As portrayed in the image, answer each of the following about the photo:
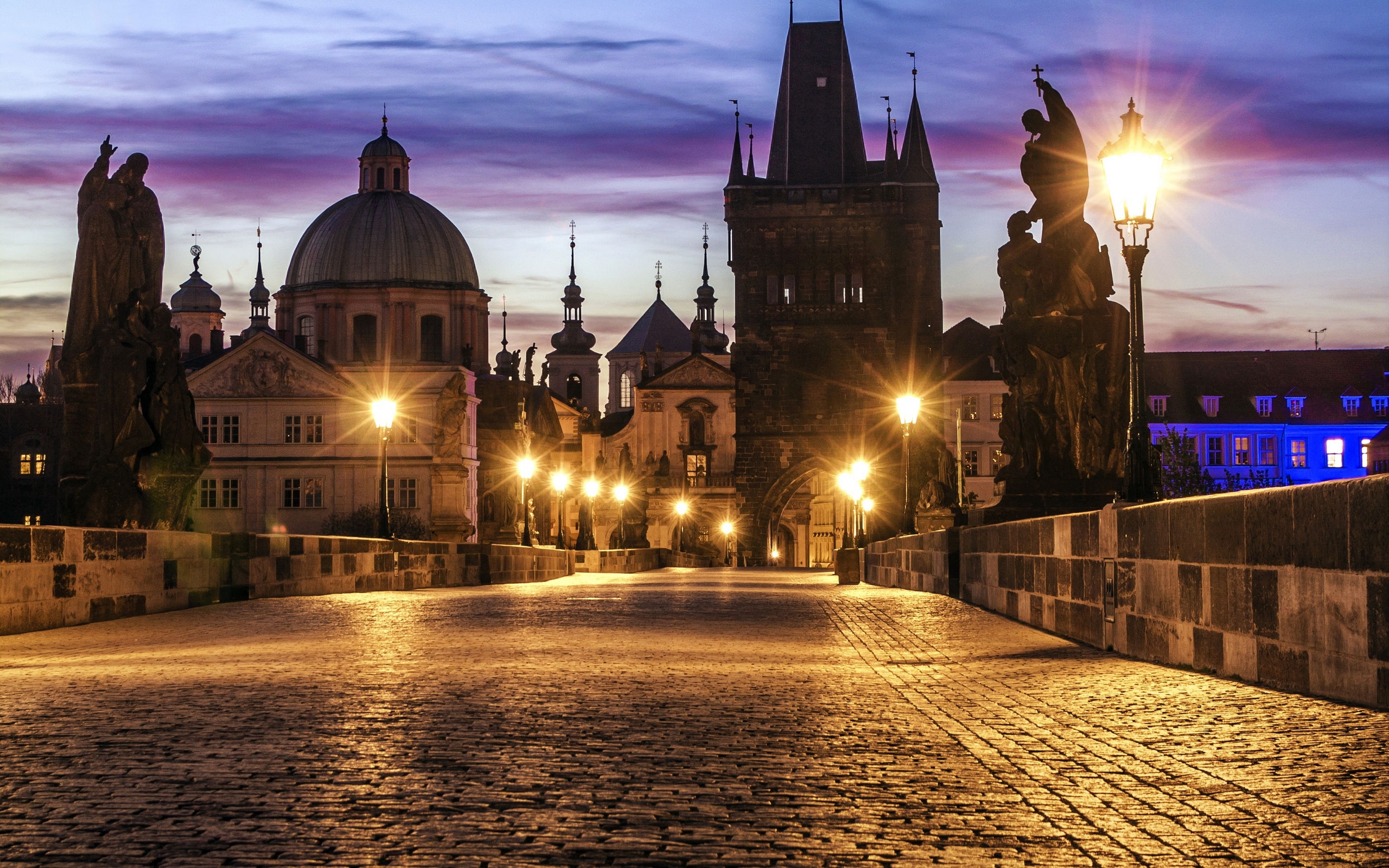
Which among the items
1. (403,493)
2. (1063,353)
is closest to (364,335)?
(403,493)

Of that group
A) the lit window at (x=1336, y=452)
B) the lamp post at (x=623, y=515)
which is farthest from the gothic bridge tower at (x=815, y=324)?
the lamp post at (x=623, y=515)

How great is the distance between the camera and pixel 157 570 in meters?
14.2

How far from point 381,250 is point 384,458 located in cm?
7799

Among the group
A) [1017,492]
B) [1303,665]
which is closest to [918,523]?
[1017,492]

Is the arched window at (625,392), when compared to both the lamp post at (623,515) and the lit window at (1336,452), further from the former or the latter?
the lamp post at (623,515)

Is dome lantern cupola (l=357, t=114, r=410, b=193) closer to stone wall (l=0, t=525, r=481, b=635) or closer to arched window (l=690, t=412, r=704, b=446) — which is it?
arched window (l=690, t=412, r=704, b=446)

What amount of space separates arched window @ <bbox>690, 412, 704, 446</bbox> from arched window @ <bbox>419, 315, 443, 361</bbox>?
17.1 meters

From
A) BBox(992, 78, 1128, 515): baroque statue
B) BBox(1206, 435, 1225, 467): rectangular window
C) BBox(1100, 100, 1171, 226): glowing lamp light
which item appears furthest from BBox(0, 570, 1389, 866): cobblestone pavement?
BBox(1206, 435, 1225, 467): rectangular window

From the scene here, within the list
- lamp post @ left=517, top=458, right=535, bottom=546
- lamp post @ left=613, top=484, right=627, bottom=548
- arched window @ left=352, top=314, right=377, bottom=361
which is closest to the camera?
lamp post @ left=517, top=458, right=535, bottom=546

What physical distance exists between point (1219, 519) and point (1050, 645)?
10.5ft

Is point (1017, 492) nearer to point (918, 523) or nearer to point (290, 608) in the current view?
point (290, 608)

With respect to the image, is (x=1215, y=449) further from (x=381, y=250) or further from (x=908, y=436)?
(x=908, y=436)

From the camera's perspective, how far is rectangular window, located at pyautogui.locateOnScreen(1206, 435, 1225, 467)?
91438 mm

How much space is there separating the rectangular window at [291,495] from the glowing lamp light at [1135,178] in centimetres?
8087
